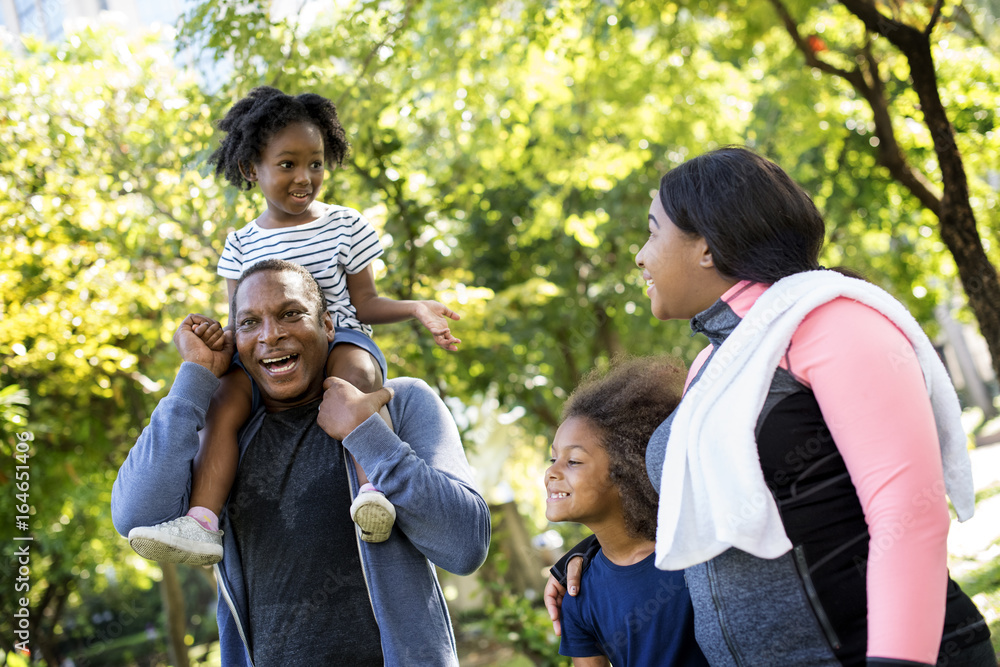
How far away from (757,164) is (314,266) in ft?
4.82

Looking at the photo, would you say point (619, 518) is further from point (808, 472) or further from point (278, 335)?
point (278, 335)

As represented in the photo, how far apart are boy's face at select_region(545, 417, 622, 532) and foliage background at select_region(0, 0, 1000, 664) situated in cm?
223

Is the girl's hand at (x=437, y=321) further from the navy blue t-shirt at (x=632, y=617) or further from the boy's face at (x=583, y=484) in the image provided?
the navy blue t-shirt at (x=632, y=617)

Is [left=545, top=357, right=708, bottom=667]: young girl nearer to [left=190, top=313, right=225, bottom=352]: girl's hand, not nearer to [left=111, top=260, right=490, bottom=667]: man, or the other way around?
[left=111, top=260, right=490, bottom=667]: man

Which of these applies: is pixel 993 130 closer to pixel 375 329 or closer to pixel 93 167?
pixel 375 329

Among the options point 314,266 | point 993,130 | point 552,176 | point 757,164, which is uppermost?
point 552,176

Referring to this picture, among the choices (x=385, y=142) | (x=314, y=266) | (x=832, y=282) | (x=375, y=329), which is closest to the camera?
(x=832, y=282)

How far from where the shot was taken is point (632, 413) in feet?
7.47

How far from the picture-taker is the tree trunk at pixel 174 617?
7.73 m

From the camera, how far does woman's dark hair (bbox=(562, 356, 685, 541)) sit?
7.11 feet

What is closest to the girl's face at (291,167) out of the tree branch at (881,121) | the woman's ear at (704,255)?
the woman's ear at (704,255)

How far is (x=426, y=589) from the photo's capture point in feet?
6.77

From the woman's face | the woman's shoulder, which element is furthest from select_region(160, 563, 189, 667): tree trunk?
the woman's shoulder

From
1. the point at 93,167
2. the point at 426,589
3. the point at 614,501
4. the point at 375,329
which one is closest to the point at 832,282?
the point at 614,501
